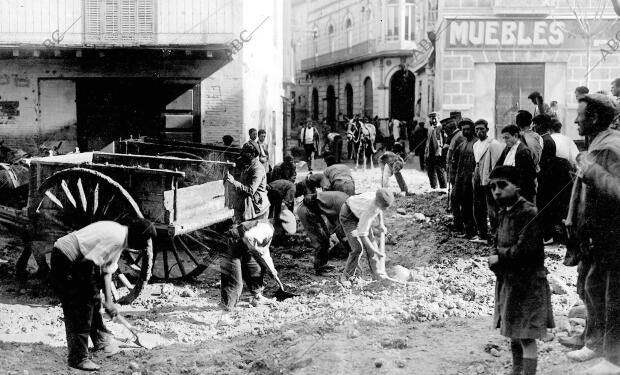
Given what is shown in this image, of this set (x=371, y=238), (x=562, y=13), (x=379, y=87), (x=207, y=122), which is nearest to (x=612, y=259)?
(x=371, y=238)

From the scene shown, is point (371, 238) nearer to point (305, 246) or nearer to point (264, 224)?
point (264, 224)

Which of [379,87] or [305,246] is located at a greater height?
[379,87]

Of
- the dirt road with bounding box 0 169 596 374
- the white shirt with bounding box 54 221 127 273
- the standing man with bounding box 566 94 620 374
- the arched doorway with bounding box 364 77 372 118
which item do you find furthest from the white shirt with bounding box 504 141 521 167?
the arched doorway with bounding box 364 77 372 118

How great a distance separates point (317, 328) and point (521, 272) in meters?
2.39

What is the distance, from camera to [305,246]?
1087 centimetres

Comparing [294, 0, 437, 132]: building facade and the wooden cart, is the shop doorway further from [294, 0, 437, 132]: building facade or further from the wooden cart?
the wooden cart

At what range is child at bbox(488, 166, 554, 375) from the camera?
15.0ft

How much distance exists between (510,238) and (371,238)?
339 cm

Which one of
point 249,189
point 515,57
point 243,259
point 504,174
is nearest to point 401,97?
point 515,57

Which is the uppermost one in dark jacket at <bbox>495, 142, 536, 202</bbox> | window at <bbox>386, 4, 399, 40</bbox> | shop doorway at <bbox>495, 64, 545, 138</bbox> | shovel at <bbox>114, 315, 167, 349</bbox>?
window at <bbox>386, 4, 399, 40</bbox>

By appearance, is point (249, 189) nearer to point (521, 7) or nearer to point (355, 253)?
point (355, 253)

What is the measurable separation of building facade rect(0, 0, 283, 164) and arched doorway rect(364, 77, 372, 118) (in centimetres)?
1962

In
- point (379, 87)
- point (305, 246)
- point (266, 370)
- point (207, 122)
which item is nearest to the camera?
point (266, 370)

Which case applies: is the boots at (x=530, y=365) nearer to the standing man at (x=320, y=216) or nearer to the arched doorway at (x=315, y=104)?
the standing man at (x=320, y=216)
